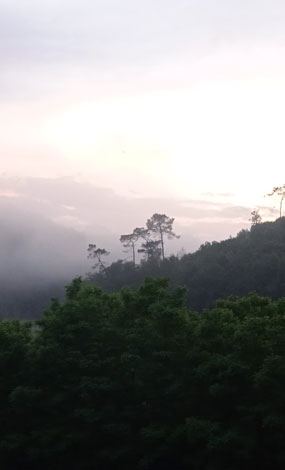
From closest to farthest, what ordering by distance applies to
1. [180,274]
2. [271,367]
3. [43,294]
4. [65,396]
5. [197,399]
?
[271,367] → [197,399] → [65,396] → [180,274] → [43,294]

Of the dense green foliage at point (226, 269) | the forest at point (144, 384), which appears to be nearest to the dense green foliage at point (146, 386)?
the forest at point (144, 384)

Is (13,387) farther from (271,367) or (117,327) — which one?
(271,367)

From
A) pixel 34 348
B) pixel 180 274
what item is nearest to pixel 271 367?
pixel 34 348

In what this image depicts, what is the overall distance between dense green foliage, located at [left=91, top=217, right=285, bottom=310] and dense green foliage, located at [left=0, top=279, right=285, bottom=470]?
169 ft

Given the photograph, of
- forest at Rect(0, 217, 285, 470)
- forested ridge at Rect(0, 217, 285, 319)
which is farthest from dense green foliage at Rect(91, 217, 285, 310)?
forest at Rect(0, 217, 285, 470)

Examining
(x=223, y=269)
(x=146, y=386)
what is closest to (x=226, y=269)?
(x=223, y=269)

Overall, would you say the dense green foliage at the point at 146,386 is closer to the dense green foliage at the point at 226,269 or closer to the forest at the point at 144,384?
the forest at the point at 144,384

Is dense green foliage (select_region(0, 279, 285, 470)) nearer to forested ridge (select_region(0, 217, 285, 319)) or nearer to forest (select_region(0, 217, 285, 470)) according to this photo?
forest (select_region(0, 217, 285, 470))

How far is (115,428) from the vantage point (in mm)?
34469

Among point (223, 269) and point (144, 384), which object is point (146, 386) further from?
point (223, 269)

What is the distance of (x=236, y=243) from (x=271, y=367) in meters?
79.9

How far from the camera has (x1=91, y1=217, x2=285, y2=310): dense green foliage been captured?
93312 millimetres

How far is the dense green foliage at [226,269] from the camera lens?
93.3 meters

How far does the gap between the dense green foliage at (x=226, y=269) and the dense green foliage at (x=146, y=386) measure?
51415 millimetres
